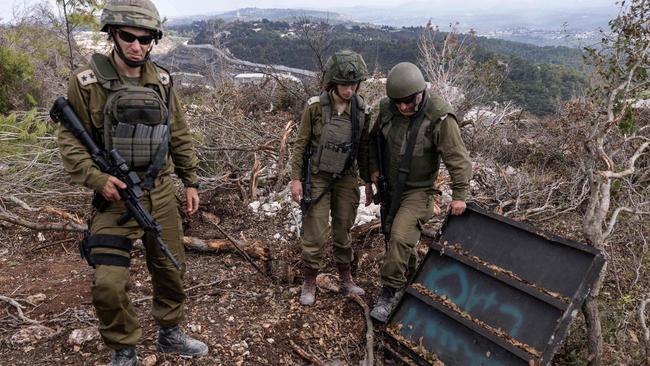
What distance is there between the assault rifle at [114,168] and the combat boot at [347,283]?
5.32 ft

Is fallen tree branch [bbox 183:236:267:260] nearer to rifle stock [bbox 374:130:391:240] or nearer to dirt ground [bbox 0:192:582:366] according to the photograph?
dirt ground [bbox 0:192:582:366]

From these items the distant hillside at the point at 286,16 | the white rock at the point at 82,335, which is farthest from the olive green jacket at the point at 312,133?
the distant hillside at the point at 286,16

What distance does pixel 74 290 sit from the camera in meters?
3.45

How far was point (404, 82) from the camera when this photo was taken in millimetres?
2855

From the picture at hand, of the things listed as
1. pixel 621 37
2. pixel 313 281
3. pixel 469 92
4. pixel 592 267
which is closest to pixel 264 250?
pixel 313 281

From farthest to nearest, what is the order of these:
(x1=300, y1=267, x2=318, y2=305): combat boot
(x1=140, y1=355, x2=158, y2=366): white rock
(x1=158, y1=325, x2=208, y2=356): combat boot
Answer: (x1=300, y1=267, x2=318, y2=305): combat boot < (x1=158, y1=325, x2=208, y2=356): combat boot < (x1=140, y1=355, x2=158, y2=366): white rock

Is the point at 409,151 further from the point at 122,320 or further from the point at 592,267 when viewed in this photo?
the point at 122,320

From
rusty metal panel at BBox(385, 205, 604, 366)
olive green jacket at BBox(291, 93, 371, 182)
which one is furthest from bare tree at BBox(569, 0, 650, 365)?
olive green jacket at BBox(291, 93, 371, 182)

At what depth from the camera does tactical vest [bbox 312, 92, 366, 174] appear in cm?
310

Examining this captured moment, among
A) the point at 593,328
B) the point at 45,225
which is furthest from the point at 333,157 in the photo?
the point at 45,225

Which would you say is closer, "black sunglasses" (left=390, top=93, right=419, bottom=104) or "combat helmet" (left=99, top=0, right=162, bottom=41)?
"combat helmet" (left=99, top=0, right=162, bottom=41)

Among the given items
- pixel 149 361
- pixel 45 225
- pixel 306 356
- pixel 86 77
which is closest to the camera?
pixel 86 77

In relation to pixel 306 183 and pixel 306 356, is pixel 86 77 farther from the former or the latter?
pixel 306 356

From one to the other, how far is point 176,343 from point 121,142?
1.25 m
